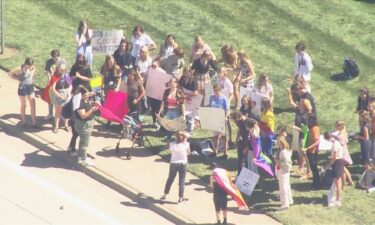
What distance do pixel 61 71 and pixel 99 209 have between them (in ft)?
13.4

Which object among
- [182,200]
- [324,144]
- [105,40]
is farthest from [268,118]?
[105,40]

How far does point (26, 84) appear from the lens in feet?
76.4

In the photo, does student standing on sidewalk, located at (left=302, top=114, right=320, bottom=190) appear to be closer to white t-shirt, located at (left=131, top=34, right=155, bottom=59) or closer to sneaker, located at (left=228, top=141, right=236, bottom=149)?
sneaker, located at (left=228, top=141, right=236, bottom=149)

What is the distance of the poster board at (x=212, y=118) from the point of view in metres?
22.4

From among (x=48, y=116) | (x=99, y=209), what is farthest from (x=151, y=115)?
(x=99, y=209)

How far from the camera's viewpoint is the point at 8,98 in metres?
25.1

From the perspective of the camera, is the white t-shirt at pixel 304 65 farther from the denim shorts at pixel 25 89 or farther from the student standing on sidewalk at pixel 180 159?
the denim shorts at pixel 25 89

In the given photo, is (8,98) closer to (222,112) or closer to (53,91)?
(53,91)

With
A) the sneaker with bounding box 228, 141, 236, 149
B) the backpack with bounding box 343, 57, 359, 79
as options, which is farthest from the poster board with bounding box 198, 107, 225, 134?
the backpack with bounding box 343, 57, 359, 79

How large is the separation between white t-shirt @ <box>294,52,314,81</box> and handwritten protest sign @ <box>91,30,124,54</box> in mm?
4808

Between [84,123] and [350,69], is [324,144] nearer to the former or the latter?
[350,69]

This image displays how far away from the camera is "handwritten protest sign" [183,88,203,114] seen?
23359mm

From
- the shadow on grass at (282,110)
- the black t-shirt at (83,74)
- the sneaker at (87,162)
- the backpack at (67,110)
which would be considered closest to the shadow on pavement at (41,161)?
the sneaker at (87,162)

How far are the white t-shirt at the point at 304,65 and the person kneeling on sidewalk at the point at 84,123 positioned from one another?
6.00 meters
